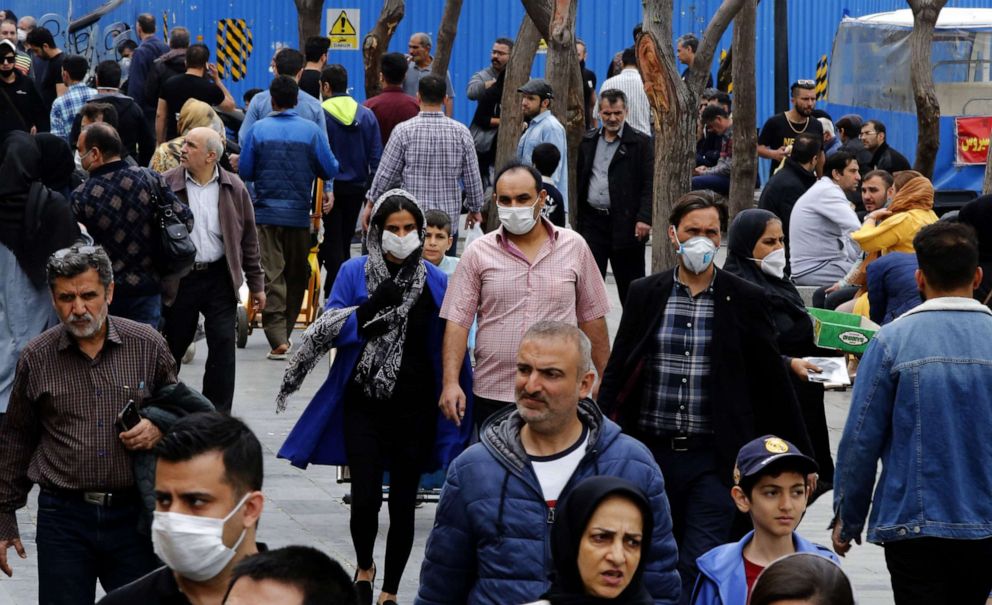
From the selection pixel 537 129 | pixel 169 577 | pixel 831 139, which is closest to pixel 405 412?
pixel 169 577

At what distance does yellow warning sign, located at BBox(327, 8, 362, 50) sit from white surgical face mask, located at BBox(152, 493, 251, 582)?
19.2 m

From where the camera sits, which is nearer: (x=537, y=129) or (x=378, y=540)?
(x=378, y=540)

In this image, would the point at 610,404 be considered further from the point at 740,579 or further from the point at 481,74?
the point at 481,74

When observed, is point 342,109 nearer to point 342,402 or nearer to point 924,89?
point 924,89

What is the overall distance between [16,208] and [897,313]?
14.6ft

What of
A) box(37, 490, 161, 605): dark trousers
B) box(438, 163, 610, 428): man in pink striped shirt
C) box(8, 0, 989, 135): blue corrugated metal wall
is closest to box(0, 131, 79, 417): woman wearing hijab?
box(438, 163, 610, 428): man in pink striped shirt

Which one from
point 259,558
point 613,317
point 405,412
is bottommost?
point 613,317

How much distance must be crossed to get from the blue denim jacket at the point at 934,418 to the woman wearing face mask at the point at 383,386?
2321mm

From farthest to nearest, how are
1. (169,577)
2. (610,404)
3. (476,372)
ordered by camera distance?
1. (476,372)
2. (610,404)
3. (169,577)

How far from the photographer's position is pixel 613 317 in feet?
52.1

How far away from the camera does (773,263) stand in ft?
24.7

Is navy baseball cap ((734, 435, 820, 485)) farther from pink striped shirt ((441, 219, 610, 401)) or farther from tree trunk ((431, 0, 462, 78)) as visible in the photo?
tree trunk ((431, 0, 462, 78))

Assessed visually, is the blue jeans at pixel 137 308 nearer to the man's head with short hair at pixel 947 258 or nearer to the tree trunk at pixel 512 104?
the man's head with short hair at pixel 947 258

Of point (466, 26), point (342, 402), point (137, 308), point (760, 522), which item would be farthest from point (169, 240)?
point (466, 26)
